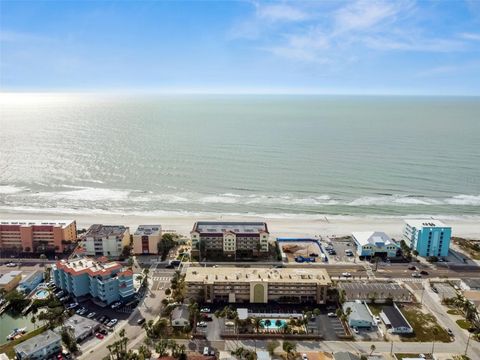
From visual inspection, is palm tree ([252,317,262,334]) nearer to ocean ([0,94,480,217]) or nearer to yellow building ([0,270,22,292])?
yellow building ([0,270,22,292])

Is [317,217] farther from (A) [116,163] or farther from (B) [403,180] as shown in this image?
(A) [116,163]

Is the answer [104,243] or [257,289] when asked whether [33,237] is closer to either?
[104,243]

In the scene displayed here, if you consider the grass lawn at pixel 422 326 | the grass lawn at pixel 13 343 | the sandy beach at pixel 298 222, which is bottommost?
the grass lawn at pixel 13 343

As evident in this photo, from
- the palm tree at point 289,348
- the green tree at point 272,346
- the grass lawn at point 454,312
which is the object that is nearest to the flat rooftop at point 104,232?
the green tree at point 272,346

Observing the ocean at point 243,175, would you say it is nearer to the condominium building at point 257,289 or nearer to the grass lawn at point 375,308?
the condominium building at point 257,289

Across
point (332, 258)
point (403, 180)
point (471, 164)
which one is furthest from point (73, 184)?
point (471, 164)

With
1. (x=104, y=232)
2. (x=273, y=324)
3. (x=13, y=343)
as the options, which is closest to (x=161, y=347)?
(x=273, y=324)
